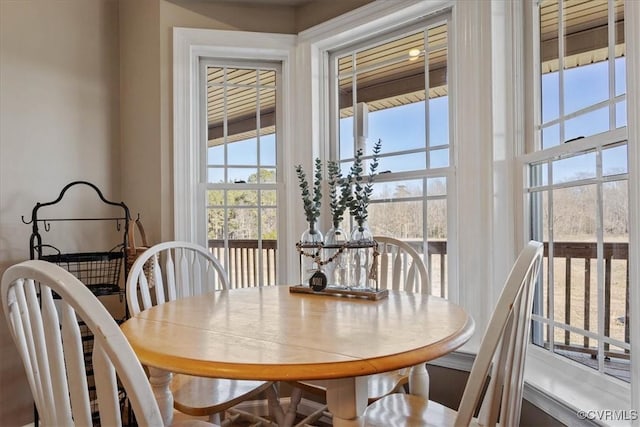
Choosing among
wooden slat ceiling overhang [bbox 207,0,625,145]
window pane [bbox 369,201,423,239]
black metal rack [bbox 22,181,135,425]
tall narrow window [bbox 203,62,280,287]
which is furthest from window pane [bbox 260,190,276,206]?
black metal rack [bbox 22,181,135,425]

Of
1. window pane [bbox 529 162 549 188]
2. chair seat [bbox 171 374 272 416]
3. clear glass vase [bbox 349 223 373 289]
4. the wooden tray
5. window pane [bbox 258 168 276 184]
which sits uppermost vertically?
window pane [bbox 258 168 276 184]

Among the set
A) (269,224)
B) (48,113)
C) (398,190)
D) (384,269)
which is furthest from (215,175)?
(384,269)

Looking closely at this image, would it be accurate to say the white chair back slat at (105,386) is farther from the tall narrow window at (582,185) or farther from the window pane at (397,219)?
the window pane at (397,219)

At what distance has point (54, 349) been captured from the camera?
79 centimetres

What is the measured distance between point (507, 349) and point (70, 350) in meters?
0.95

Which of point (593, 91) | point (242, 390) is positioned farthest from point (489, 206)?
point (242, 390)

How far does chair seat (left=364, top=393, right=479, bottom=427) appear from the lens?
1239mm

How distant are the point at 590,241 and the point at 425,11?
139 cm

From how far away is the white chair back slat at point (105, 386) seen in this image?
2.52 ft

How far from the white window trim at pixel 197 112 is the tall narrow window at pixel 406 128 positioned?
358mm

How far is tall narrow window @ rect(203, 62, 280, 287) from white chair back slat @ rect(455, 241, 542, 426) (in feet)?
5.76

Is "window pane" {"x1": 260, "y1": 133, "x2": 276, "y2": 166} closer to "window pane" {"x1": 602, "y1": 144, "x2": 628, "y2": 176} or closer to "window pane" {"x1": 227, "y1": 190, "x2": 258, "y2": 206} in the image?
"window pane" {"x1": 227, "y1": 190, "x2": 258, "y2": 206}

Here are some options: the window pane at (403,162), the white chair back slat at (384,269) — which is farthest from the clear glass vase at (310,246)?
the window pane at (403,162)

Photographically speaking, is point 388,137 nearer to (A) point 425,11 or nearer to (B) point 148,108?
(A) point 425,11
